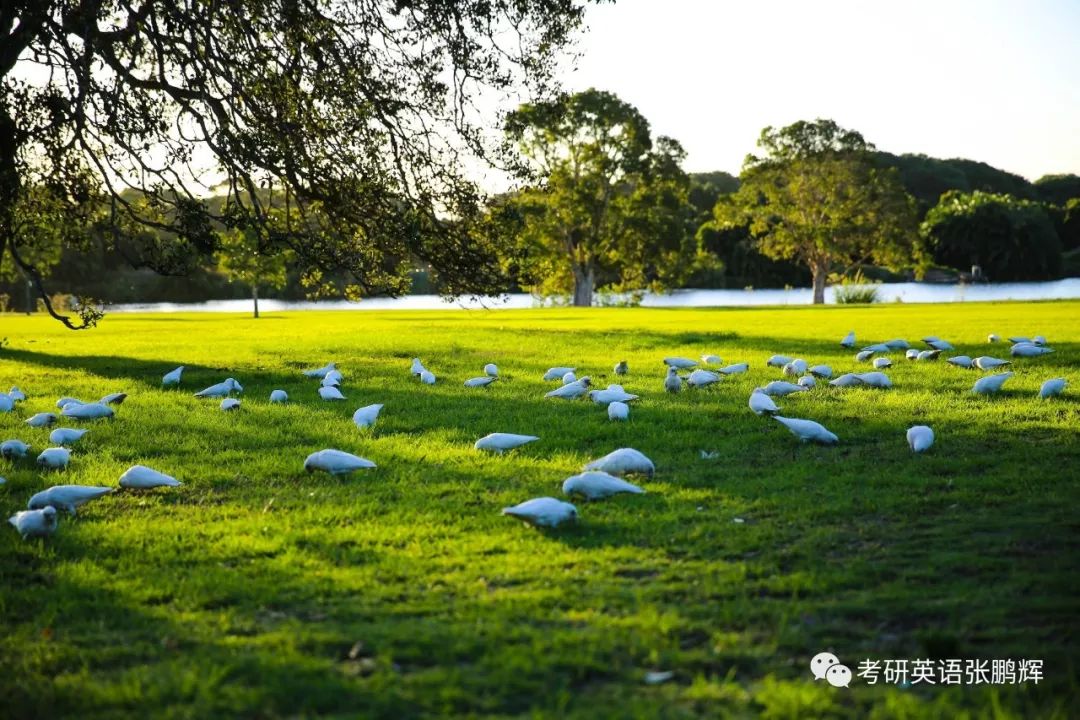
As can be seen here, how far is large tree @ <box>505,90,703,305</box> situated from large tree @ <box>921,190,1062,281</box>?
53743 mm

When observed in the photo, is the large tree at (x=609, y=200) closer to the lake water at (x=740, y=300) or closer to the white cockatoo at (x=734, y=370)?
the lake water at (x=740, y=300)

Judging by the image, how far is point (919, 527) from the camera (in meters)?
5.75

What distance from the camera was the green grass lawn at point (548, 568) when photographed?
3.61 meters

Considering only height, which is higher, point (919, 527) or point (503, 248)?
point (503, 248)

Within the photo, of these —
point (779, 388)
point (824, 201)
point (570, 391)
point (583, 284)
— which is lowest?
point (570, 391)

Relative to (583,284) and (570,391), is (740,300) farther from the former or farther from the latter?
(570,391)

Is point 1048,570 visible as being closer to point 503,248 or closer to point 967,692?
point 967,692

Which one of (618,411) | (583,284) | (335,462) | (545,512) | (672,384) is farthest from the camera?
(583,284)

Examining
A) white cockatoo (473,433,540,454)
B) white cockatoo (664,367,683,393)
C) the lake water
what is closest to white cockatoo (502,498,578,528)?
white cockatoo (473,433,540,454)

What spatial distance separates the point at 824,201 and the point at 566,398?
169 feet

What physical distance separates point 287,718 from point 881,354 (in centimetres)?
1402

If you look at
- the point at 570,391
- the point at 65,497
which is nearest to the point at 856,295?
the point at 570,391

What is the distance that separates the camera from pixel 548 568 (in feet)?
16.8

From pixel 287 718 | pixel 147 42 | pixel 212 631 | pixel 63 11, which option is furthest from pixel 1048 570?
pixel 147 42
